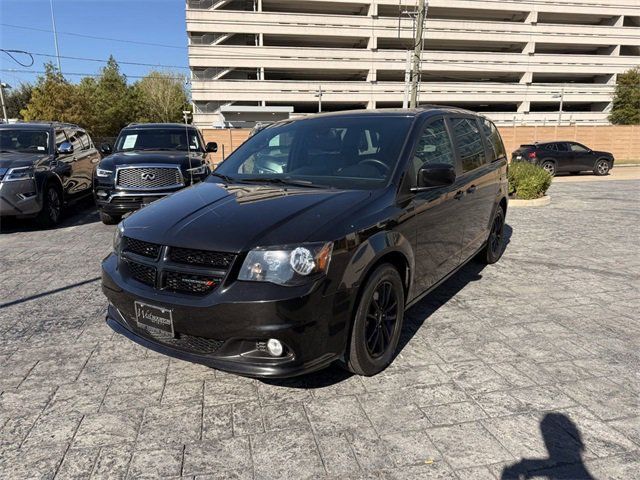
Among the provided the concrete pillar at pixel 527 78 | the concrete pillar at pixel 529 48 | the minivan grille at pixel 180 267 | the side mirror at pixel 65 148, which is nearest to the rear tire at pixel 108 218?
the side mirror at pixel 65 148

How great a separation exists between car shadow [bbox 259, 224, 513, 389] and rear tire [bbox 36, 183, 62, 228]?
6.78 metres

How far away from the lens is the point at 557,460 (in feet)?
7.93

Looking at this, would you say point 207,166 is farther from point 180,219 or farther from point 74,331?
point 180,219

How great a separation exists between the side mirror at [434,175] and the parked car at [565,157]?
18.0 metres

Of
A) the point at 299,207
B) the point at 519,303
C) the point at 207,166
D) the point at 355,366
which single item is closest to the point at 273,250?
the point at 299,207

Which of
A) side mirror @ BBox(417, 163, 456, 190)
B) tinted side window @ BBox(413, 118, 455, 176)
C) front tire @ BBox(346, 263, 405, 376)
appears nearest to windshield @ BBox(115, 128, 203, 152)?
tinted side window @ BBox(413, 118, 455, 176)

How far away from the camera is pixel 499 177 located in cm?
561

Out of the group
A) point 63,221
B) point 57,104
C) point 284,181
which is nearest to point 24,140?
point 63,221

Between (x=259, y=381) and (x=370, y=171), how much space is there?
173 centimetres

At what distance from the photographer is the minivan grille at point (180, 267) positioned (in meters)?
2.59

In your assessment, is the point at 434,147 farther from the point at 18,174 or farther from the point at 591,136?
the point at 591,136

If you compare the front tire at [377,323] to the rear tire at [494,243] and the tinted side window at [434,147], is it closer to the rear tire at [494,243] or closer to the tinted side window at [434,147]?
the tinted side window at [434,147]

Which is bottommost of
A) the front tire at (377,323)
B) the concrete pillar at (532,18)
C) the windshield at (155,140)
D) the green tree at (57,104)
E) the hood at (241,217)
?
the front tire at (377,323)

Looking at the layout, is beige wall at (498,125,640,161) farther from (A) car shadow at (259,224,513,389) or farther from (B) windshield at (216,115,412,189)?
(B) windshield at (216,115,412,189)
